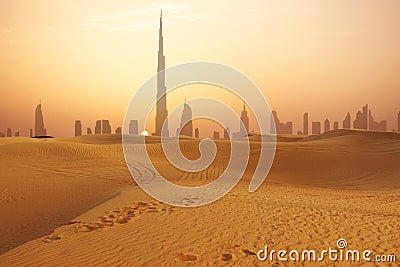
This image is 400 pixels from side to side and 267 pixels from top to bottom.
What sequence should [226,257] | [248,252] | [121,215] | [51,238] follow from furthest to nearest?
[121,215] < [51,238] < [248,252] < [226,257]

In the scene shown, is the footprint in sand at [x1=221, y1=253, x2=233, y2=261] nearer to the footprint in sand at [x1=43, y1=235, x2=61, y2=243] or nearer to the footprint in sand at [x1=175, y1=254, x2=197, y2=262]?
the footprint in sand at [x1=175, y1=254, x2=197, y2=262]

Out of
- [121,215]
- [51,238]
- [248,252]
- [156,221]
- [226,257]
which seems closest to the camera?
[226,257]

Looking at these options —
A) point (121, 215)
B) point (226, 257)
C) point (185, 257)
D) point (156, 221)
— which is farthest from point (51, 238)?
point (226, 257)

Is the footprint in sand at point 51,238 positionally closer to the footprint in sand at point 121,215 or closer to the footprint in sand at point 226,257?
the footprint in sand at point 121,215

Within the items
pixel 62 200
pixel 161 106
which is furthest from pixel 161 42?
pixel 62 200

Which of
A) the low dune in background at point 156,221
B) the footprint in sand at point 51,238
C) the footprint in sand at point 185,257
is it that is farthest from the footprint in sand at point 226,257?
the footprint in sand at point 51,238

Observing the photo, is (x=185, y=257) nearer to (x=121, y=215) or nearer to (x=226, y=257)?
(x=226, y=257)

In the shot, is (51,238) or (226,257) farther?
(51,238)

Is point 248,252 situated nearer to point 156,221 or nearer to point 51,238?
point 156,221

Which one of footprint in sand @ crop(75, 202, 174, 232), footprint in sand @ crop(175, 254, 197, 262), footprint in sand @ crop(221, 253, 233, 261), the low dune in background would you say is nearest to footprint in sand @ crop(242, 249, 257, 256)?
the low dune in background

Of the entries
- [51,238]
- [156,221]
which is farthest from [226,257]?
[51,238]

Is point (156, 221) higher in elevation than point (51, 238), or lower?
higher

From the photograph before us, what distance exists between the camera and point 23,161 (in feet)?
67.6

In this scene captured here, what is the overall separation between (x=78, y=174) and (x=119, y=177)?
2.38 metres
